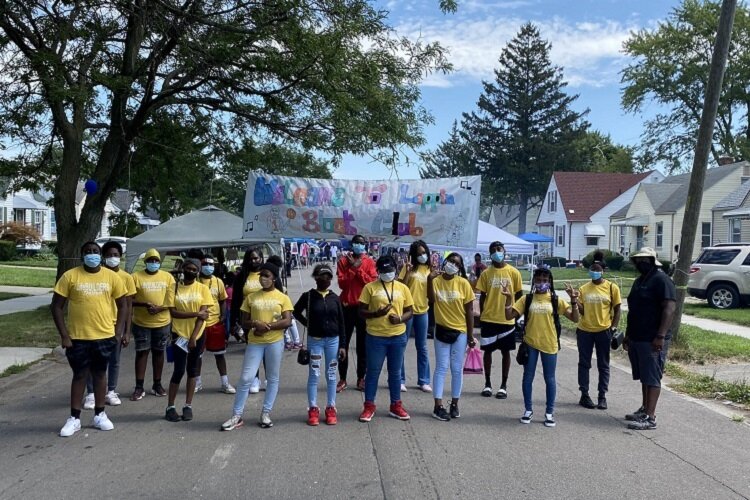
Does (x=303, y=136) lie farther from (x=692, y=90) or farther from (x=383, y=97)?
(x=692, y=90)

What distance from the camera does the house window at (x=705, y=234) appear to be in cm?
3328

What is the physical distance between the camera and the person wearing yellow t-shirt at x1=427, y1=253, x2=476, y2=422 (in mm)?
6871

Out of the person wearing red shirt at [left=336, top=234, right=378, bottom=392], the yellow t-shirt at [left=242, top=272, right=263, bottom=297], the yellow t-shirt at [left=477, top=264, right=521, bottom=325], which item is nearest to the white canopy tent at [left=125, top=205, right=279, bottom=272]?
the yellow t-shirt at [left=242, top=272, right=263, bottom=297]

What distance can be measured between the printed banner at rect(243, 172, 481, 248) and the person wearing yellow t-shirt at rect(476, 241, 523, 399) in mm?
3104

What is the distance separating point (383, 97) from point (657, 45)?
138 ft

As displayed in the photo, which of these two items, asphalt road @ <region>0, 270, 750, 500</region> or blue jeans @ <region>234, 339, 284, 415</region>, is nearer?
asphalt road @ <region>0, 270, 750, 500</region>

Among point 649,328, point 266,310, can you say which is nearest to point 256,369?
point 266,310

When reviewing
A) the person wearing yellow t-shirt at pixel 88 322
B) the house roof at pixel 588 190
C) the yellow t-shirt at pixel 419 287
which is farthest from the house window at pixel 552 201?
the person wearing yellow t-shirt at pixel 88 322

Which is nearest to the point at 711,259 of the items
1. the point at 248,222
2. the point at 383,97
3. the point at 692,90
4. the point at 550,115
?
the point at 383,97

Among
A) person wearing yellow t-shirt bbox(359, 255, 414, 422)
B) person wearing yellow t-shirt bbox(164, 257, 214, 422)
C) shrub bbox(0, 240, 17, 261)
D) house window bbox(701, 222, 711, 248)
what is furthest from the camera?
shrub bbox(0, 240, 17, 261)

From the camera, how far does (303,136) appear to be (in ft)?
47.6

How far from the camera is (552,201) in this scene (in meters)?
51.0

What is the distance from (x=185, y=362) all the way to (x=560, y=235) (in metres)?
45.2

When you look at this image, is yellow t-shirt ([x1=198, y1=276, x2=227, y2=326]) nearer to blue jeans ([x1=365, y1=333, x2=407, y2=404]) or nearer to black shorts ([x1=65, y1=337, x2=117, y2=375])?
black shorts ([x1=65, y1=337, x2=117, y2=375])
